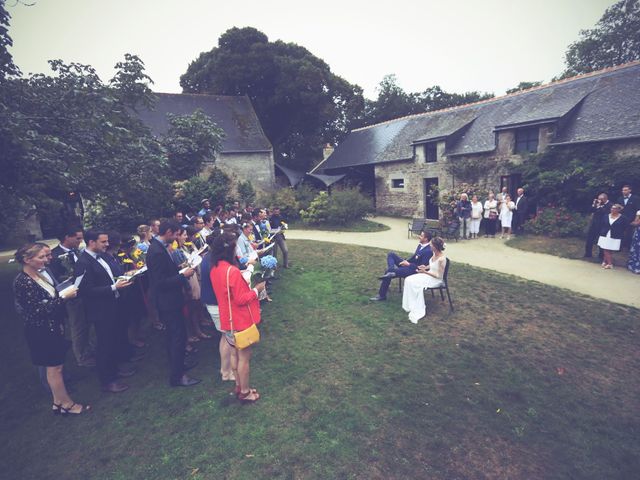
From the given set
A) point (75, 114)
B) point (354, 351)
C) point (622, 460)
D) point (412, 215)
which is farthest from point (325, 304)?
point (412, 215)

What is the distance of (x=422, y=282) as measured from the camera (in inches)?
268

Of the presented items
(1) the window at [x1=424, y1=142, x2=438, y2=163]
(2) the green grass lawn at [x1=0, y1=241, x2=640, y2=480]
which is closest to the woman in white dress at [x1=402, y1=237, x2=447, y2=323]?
(2) the green grass lawn at [x1=0, y1=241, x2=640, y2=480]

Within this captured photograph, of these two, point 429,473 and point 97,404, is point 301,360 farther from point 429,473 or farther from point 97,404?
point 97,404

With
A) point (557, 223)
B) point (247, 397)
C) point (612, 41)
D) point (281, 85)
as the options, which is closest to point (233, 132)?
point (281, 85)

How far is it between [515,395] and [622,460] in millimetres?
1139

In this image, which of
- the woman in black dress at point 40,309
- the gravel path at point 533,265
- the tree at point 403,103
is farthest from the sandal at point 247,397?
the tree at point 403,103

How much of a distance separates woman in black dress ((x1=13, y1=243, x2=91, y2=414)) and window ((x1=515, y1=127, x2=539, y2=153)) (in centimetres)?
1791

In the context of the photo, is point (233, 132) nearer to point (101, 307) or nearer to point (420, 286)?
point (420, 286)

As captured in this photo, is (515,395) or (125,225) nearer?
(515,395)

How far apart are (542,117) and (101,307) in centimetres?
1786

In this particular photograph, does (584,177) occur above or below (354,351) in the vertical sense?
above

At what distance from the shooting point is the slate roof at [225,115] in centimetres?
2500

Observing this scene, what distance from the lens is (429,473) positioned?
130 inches

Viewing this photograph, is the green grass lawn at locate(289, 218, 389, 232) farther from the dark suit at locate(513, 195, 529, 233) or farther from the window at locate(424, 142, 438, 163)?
the dark suit at locate(513, 195, 529, 233)
